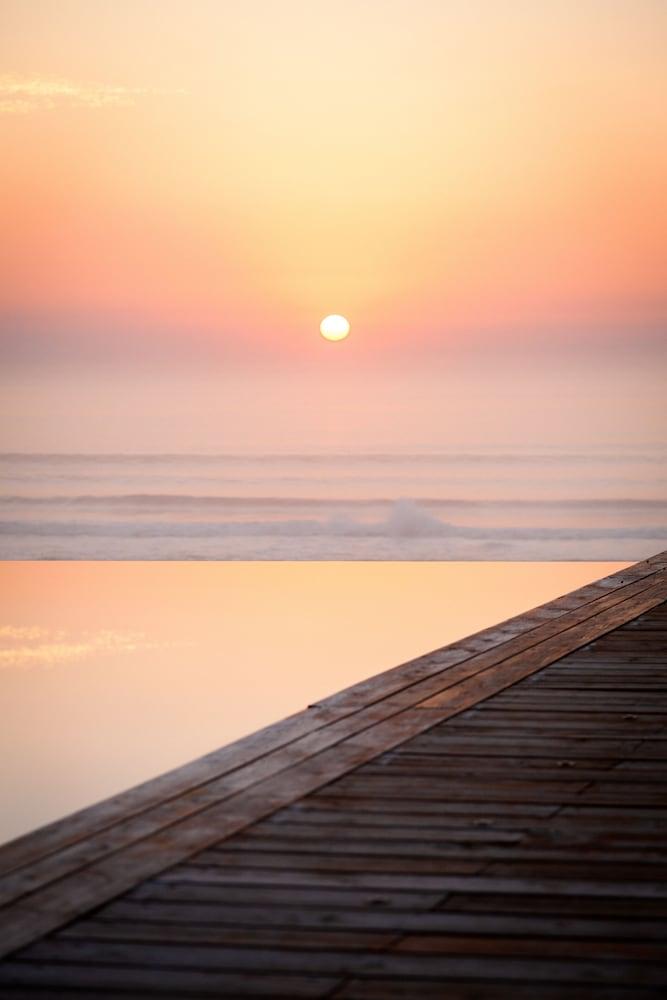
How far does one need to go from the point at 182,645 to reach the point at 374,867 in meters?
4.39

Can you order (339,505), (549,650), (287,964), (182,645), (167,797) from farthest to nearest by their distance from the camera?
1. (339,505)
2. (182,645)
3. (549,650)
4. (167,797)
5. (287,964)

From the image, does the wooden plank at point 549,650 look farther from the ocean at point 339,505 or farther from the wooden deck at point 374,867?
the ocean at point 339,505

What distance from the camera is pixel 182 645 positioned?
6.47m

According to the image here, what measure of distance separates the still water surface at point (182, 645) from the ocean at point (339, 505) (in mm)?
4808

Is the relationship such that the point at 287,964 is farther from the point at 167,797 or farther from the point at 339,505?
the point at 339,505

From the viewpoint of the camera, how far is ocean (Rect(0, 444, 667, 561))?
15141 millimetres

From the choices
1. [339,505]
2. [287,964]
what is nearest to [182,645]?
[287,964]

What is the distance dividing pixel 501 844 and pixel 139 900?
25.1 inches

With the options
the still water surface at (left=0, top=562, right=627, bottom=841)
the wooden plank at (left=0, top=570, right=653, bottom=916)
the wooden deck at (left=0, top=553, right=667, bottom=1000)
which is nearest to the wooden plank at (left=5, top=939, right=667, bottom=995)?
the wooden deck at (left=0, top=553, right=667, bottom=1000)

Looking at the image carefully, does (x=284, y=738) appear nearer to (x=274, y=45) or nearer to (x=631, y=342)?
(x=274, y=45)

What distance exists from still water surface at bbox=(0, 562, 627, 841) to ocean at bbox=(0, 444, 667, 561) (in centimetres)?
481

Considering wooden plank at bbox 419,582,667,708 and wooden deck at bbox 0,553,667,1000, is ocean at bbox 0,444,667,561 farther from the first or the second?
wooden deck at bbox 0,553,667,1000

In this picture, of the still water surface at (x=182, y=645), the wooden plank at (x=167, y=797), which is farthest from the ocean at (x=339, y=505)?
the wooden plank at (x=167, y=797)

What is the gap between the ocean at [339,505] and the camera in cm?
1514
